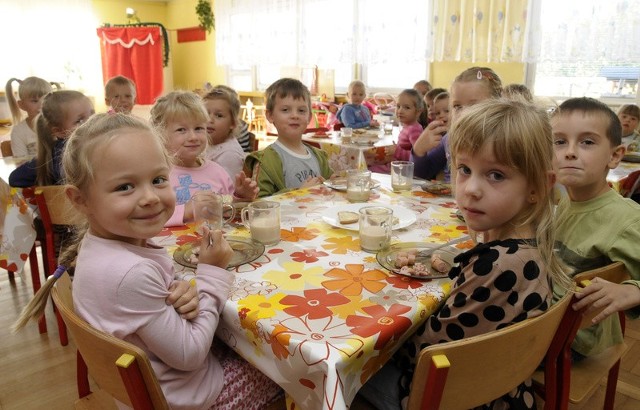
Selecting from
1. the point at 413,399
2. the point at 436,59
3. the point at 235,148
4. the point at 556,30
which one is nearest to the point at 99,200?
the point at 413,399

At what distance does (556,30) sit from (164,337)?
4716 millimetres

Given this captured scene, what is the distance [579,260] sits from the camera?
1276mm

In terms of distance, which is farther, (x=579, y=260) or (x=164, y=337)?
(x=579, y=260)

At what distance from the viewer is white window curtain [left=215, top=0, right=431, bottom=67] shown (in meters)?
5.56

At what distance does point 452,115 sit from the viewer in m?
2.08

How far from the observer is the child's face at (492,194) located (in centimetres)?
100

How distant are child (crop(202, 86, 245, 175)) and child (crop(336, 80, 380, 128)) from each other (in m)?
2.28

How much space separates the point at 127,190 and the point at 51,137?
154cm

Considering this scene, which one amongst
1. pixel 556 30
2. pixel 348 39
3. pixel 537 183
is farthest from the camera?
pixel 348 39

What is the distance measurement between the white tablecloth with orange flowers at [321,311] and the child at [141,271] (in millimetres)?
84

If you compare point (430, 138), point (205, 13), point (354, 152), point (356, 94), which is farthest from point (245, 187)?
point (205, 13)

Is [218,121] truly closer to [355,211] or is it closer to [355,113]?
[355,211]

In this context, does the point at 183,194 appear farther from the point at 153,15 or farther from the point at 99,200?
the point at 153,15

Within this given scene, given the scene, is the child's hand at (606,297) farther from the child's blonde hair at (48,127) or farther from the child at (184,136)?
the child's blonde hair at (48,127)
